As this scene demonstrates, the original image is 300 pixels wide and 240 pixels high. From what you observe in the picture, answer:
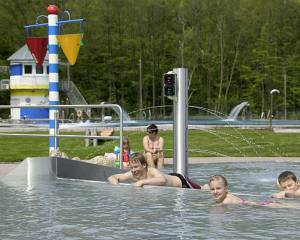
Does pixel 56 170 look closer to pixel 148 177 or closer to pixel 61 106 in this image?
pixel 61 106

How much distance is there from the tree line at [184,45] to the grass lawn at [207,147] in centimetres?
3579

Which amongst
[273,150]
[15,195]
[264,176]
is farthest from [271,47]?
[15,195]

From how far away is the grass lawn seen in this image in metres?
20.7

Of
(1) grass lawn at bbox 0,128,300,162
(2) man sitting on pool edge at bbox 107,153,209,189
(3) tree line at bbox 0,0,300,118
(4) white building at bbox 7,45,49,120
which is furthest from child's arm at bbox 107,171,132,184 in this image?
(3) tree line at bbox 0,0,300,118

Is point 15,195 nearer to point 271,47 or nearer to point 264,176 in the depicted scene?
point 264,176

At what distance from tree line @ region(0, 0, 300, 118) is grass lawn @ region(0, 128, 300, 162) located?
3579 cm

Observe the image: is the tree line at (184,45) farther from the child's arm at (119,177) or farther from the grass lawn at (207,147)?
the child's arm at (119,177)

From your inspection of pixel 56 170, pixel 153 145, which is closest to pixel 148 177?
pixel 56 170

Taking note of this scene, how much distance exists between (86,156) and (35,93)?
37.3m

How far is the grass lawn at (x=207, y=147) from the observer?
20672mm

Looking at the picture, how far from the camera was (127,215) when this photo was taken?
24.4ft

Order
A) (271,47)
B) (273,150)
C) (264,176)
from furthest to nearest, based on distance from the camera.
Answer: (271,47), (273,150), (264,176)

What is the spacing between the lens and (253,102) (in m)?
67.6

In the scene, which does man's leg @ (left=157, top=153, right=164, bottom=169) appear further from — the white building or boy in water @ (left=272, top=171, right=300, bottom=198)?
the white building
